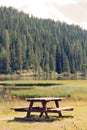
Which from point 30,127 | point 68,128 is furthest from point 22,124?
point 68,128

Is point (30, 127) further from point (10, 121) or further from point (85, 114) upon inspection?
point (85, 114)

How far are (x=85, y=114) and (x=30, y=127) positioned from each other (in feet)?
23.1

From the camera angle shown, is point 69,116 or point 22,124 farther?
point 69,116

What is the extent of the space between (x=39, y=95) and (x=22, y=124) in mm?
32844

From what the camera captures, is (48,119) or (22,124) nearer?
(22,124)

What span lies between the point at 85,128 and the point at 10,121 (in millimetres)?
5947

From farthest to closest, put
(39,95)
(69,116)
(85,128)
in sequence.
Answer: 1. (39,95)
2. (69,116)
3. (85,128)

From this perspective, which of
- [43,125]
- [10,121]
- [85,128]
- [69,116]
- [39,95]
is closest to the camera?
[85,128]

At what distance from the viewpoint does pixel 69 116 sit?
28578mm

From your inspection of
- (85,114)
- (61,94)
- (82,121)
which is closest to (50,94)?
(61,94)

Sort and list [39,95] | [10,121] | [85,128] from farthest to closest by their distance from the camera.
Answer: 1. [39,95]
2. [10,121]
3. [85,128]

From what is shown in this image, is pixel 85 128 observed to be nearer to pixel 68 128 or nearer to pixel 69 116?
pixel 68 128

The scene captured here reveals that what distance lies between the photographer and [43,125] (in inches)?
975

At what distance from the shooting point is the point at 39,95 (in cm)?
5822
